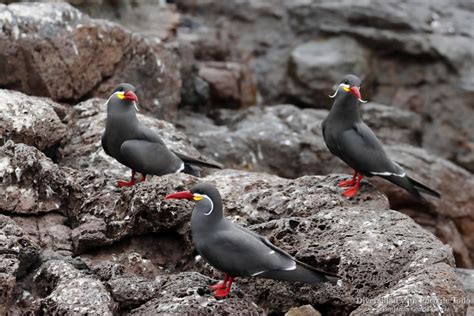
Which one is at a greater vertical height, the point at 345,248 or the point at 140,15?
the point at 345,248

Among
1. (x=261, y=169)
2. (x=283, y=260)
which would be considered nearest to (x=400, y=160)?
(x=261, y=169)

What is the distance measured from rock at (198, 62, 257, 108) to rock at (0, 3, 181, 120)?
173 centimetres

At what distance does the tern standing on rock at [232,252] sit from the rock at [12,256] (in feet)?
4.33

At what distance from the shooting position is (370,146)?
25.3ft

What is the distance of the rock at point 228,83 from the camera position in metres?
13.3

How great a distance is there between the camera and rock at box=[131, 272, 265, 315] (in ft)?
18.1

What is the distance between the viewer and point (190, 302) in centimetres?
557

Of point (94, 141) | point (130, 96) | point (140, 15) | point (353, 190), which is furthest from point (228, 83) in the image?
point (353, 190)

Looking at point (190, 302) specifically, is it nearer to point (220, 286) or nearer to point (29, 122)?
point (220, 286)

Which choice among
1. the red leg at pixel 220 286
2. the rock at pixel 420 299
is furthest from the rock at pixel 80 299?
the rock at pixel 420 299

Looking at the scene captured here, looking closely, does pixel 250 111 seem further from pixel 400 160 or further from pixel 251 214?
pixel 251 214

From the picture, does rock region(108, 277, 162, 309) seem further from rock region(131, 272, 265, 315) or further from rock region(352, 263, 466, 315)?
rock region(352, 263, 466, 315)

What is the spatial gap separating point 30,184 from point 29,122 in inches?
41.0

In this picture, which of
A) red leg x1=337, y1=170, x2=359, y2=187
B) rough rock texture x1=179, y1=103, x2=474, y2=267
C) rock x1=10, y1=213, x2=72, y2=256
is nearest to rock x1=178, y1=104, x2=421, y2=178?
rough rock texture x1=179, y1=103, x2=474, y2=267
